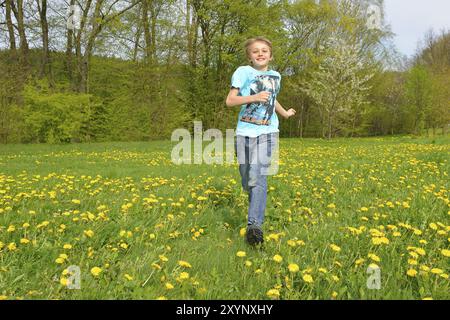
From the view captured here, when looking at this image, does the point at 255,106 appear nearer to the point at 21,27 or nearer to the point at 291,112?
the point at 291,112

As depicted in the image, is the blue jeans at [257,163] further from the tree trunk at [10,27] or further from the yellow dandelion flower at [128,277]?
the tree trunk at [10,27]

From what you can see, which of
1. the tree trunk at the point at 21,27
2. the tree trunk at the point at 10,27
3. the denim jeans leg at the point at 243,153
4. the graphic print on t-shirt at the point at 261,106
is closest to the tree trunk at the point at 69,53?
the tree trunk at the point at 21,27

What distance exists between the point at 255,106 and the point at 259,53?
20.2 inches

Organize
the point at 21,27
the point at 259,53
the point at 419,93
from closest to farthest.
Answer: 1. the point at 259,53
2. the point at 21,27
3. the point at 419,93

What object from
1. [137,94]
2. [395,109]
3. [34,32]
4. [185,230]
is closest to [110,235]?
[185,230]

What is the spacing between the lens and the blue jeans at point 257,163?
3322 mm

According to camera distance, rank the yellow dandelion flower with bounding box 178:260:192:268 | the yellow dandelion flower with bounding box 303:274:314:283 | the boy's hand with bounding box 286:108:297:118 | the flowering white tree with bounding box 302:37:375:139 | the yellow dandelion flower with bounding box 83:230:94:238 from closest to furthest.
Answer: the yellow dandelion flower with bounding box 303:274:314:283 < the yellow dandelion flower with bounding box 178:260:192:268 < the yellow dandelion flower with bounding box 83:230:94:238 < the boy's hand with bounding box 286:108:297:118 < the flowering white tree with bounding box 302:37:375:139

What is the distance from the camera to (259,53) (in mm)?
3479

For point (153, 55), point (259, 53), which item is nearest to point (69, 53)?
point (153, 55)

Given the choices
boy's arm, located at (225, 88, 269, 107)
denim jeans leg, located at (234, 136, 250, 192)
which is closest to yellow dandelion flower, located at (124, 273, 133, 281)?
denim jeans leg, located at (234, 136, 250, 192)

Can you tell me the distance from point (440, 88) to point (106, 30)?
27.7 meters

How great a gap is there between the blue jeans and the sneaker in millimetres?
146

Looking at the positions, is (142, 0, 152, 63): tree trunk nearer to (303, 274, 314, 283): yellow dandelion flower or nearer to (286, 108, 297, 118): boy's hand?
(286, 108, 297, 118): boy's hand

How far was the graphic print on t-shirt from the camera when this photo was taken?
344cm
